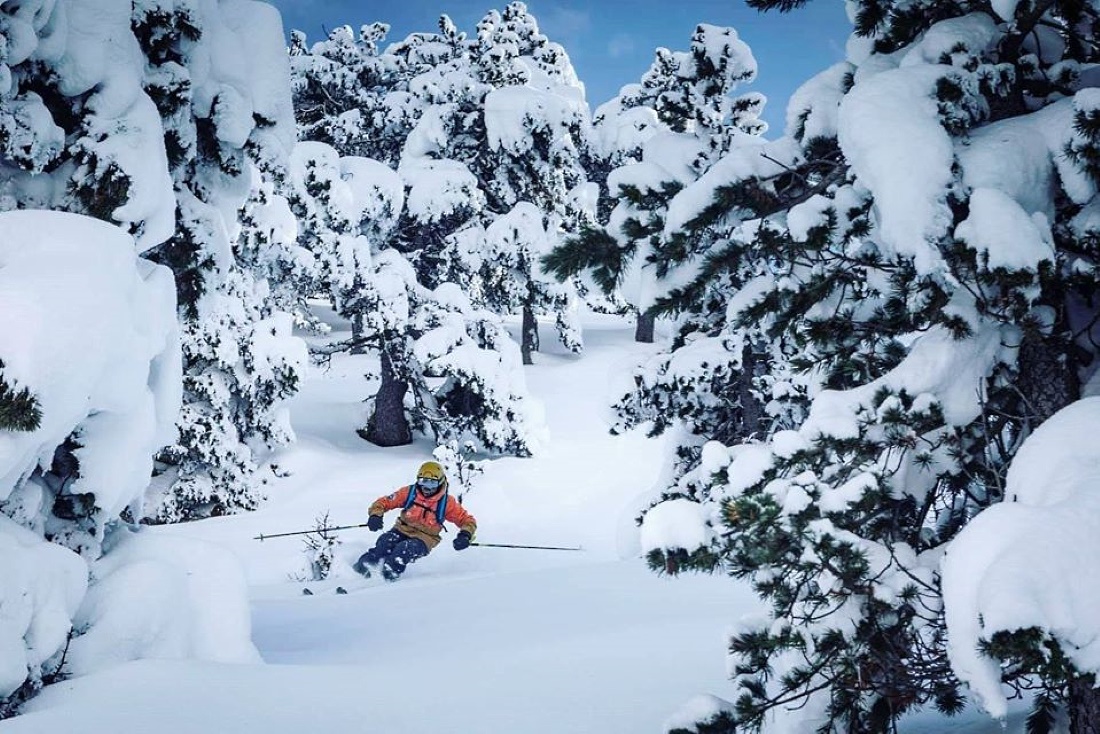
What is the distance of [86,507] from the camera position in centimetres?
497

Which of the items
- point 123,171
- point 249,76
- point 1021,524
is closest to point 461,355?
point 249,76

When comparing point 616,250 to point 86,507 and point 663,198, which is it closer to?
point 663,198

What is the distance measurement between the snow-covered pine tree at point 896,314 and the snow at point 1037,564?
0.40 m

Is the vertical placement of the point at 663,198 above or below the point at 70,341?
above

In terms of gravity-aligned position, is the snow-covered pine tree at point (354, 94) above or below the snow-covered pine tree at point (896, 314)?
above

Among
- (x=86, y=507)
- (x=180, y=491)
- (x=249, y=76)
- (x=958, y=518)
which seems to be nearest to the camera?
(x=958, y=518)

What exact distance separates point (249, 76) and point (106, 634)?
439cm

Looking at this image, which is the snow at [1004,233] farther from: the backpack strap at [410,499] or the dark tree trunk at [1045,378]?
the backpack strap at [410,499]

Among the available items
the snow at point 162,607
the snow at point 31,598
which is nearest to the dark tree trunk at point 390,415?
the snow at point 162,607

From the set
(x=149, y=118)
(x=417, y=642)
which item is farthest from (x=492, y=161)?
(x=417, y=642)

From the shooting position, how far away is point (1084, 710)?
2.94m

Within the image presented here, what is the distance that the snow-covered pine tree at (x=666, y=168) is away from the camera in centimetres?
382

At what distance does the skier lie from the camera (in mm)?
10336

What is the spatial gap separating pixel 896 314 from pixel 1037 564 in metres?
1.84
